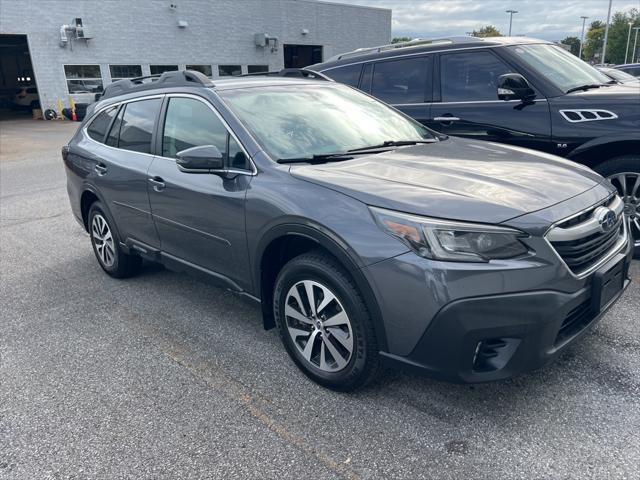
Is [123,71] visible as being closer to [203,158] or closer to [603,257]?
[203,158]

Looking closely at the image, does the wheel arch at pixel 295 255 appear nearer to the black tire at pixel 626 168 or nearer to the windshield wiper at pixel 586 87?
the black tire at pixel 626 168

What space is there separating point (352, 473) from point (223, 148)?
2092mm

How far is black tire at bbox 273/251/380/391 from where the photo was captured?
8.88 ft

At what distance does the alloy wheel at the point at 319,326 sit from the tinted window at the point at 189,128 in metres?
1.11

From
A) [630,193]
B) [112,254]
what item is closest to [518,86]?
[630,193]

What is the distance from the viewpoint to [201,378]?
128 inches

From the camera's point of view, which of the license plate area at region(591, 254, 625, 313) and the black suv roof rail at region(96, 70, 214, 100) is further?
the black suv roof rail at region(96, 70, 214, 100)

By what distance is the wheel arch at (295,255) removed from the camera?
2.64m

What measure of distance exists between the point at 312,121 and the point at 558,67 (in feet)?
10.00

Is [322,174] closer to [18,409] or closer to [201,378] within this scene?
[201,378]

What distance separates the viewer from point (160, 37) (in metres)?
26.6

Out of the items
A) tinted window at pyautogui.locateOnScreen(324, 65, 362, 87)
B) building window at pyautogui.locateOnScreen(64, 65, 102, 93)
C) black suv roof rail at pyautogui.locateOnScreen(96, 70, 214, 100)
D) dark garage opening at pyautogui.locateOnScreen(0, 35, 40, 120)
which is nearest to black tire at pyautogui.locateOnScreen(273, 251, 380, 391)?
black suv roof rail at pyautogui.locateOnScreen(96, 70, 214, 100)

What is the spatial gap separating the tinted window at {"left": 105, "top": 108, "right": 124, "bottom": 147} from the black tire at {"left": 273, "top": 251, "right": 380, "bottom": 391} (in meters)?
2.42

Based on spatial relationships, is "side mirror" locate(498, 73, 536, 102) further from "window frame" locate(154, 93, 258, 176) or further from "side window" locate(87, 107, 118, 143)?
Result: "side window" locate(87, 107, 118, 143)
